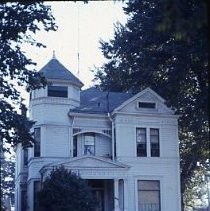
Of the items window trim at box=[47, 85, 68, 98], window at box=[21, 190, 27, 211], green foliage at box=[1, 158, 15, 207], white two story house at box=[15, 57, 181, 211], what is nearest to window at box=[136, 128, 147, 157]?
white two story house at box=[15, 57, 181, 211]

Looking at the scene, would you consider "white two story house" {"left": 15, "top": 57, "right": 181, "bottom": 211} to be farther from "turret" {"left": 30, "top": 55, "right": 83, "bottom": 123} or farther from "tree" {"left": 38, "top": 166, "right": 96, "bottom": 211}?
"tree" {"left": 38, "top": 166, "right": 96, "bottom": 211}

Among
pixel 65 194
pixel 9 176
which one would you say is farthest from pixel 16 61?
pixel 9 176

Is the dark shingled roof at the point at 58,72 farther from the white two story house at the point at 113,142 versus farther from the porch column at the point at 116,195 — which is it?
the porch column at the point at 116,195

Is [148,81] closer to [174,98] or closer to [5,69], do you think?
[174,98]

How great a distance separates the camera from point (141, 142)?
1415 inches

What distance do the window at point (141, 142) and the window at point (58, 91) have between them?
561cm

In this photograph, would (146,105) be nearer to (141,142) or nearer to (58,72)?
(141,142)

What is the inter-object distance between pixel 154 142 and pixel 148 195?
370cm

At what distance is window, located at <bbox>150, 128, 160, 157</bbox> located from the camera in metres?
36.2

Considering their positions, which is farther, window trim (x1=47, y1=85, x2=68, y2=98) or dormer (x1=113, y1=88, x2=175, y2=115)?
dormer (x1=113, y1=88, x2=175, y2=115)

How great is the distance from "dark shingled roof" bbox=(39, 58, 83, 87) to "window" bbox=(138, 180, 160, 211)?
27.3 feet

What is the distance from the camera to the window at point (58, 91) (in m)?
35.9

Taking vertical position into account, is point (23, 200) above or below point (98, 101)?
below

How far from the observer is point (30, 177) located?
117 ft
